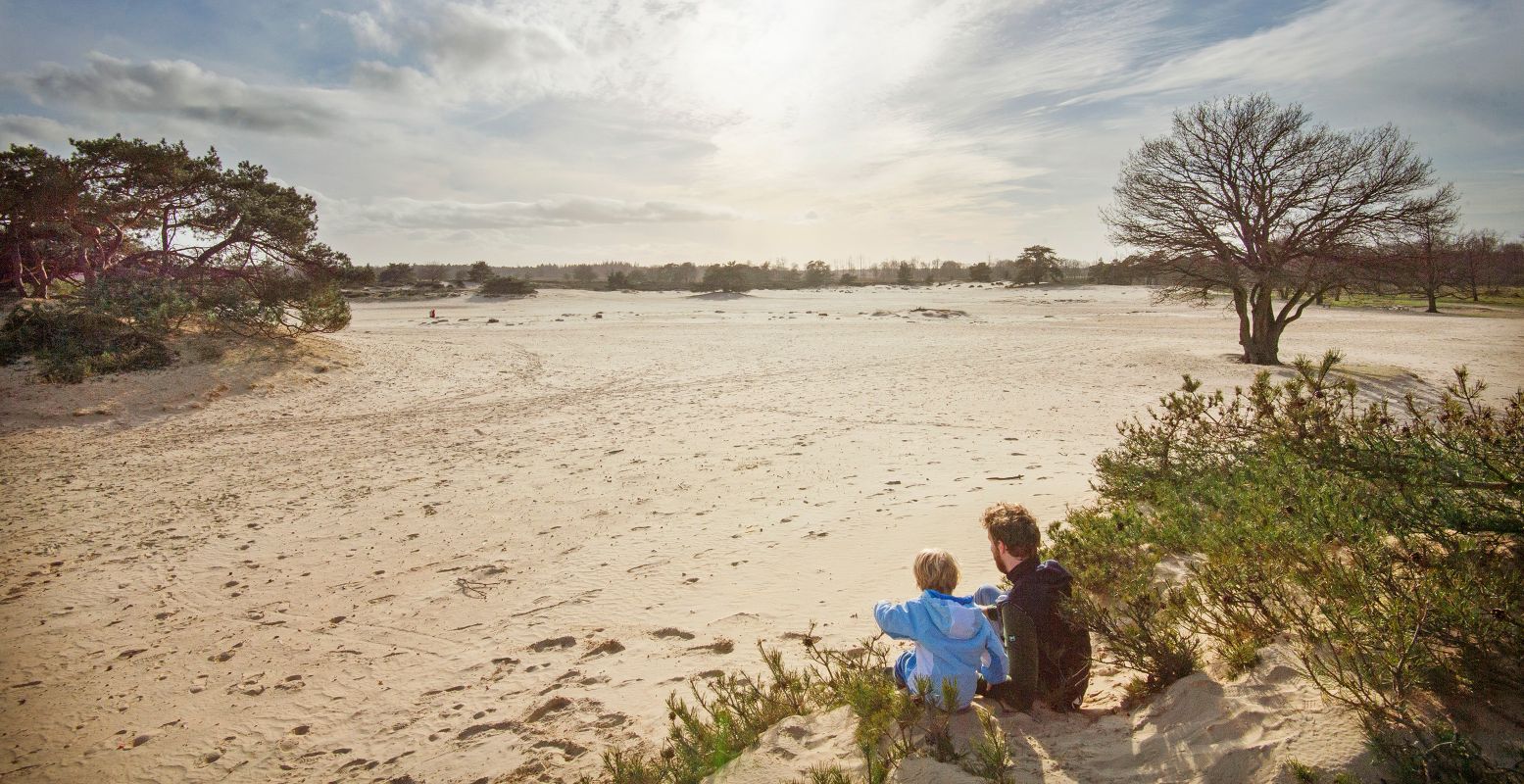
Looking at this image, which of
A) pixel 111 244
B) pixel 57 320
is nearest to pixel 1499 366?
pixel 57 320

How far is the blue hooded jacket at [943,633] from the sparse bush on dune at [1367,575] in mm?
722

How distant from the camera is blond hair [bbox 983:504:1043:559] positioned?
3529 mm

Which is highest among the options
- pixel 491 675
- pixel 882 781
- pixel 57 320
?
pixel 57 320

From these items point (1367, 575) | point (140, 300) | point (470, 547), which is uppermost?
point (140, 300)

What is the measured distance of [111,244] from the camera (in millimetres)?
18531

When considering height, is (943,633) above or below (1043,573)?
below

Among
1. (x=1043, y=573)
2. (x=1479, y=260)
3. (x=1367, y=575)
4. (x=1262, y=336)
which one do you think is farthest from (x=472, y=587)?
(x=1479, y=260)

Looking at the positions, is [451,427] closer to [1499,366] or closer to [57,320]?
[57,320]

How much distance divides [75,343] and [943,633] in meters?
20.0

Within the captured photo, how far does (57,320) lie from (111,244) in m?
4.44

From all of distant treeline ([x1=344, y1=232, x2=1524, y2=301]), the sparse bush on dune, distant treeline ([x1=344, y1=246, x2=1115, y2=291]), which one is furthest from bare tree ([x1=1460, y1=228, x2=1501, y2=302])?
the sparse bush on dune

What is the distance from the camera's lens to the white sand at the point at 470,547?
403cm

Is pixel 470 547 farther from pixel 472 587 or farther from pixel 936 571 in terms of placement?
pixel 936 571

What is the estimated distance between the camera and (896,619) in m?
3.39
